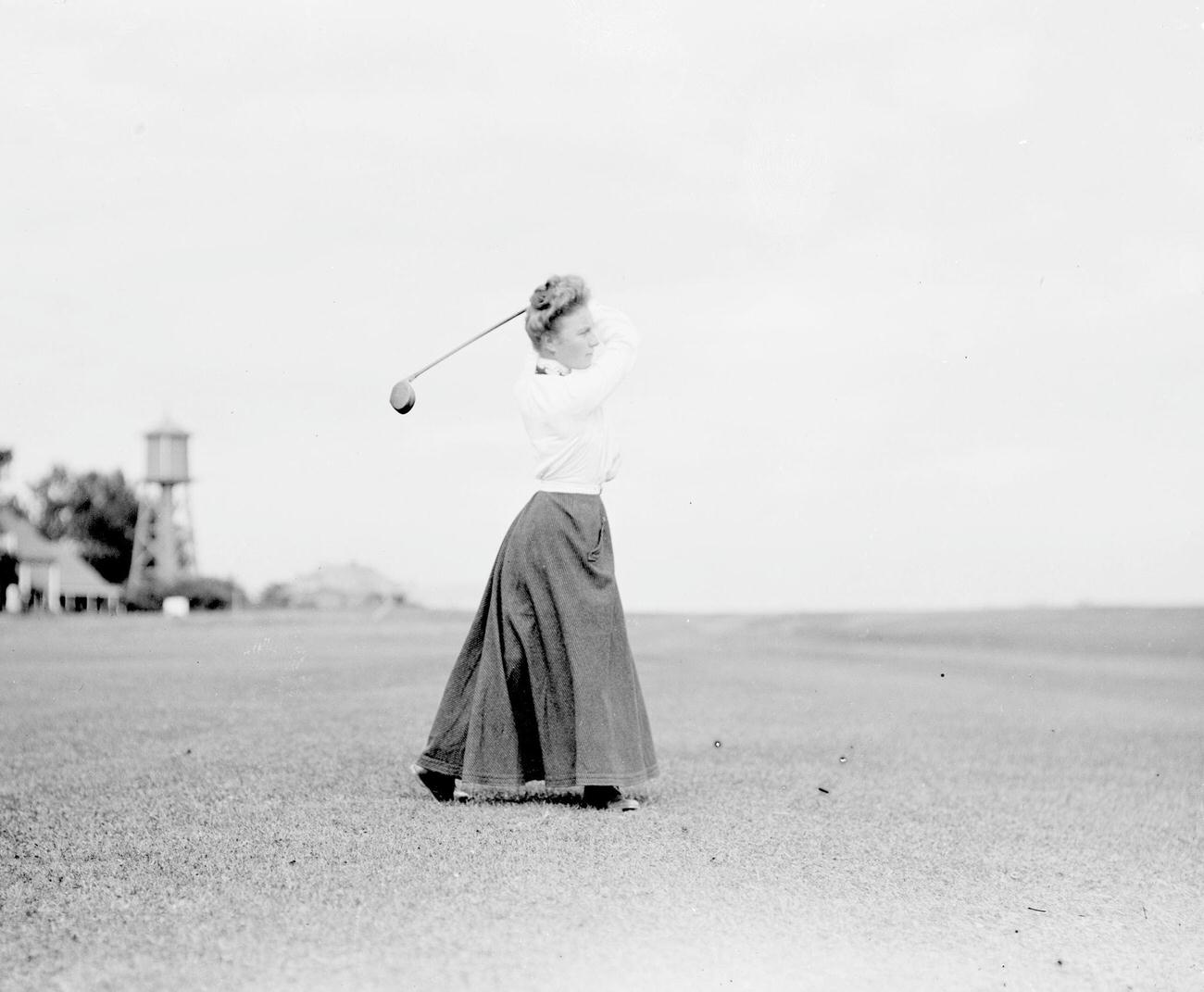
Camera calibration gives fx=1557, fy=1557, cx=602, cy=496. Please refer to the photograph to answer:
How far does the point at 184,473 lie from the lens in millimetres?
69375

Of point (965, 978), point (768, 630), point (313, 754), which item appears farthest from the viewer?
point (768, 630)

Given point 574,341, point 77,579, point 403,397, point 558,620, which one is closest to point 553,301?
point 574,341

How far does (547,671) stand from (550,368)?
1327 mm

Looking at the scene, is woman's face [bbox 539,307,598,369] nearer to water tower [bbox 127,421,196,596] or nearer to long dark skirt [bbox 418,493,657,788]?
long dark skirt [bbox 418,493,657,788]

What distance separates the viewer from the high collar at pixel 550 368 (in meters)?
6.77

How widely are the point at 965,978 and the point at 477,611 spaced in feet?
10.4

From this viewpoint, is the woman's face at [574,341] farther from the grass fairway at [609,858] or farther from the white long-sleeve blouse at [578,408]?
the grass fairway at [609,858]

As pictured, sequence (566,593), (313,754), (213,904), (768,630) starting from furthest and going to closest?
(768,630) → (313,754) → (566,593) → (213,904)

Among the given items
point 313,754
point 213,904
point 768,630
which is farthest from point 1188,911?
point 768,630

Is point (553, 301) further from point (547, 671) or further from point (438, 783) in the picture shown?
point (438, 783)

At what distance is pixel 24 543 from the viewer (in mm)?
64938

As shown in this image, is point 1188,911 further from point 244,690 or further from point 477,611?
point 244,690

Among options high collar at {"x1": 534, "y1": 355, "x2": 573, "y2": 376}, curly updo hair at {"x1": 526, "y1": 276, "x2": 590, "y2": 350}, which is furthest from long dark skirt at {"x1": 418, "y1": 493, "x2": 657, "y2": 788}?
curly updo hair at {"x1": 526, "y1": 276, "x2": 590, "y2": 350}

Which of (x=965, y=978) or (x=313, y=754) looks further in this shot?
(x=313, y=754)
